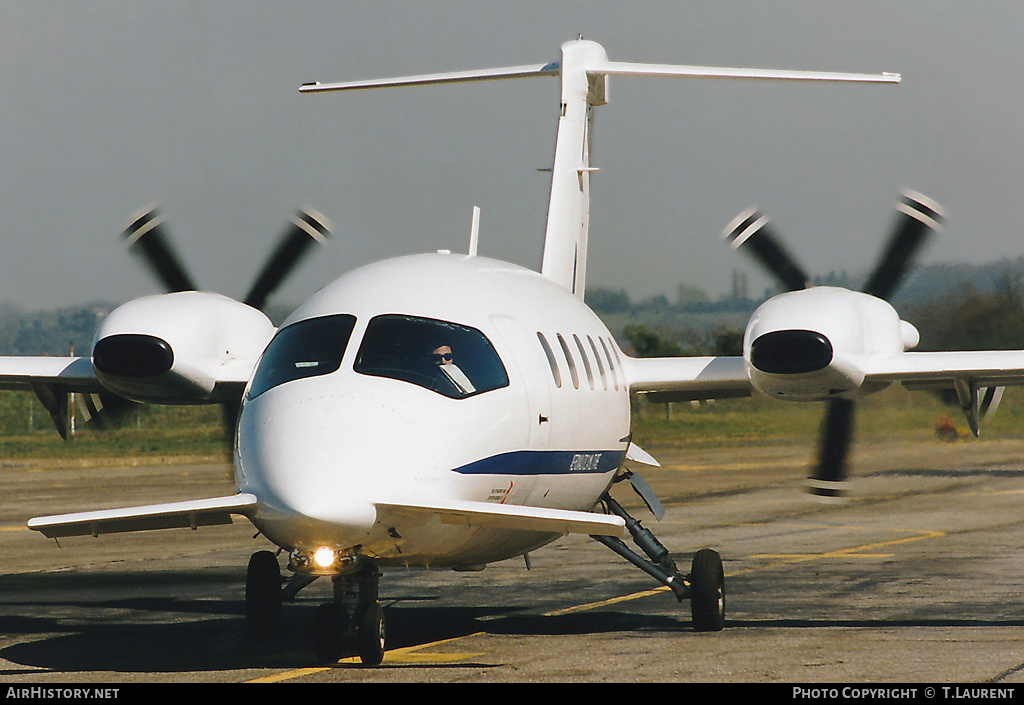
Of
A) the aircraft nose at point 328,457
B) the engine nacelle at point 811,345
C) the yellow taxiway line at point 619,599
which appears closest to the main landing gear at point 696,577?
the yellow taxiway line at point 619,599

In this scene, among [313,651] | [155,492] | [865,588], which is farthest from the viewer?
[155,492]

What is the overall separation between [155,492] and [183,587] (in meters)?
13.7

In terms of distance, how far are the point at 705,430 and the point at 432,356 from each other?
4471 cm

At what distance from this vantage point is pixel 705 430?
53031 mm

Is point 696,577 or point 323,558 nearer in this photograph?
point 323,558

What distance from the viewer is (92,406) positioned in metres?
15.3

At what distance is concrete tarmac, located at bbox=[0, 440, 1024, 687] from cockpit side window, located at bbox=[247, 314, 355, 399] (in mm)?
2170

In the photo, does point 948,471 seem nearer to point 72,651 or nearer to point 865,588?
point 865,588

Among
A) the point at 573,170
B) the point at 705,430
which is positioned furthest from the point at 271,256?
the point at 705,430

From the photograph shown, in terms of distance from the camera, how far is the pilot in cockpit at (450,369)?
9148 millimetres

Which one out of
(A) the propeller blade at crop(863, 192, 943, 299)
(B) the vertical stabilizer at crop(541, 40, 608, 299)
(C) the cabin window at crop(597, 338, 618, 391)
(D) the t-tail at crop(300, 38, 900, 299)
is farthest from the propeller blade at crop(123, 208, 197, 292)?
(A) the propeller blade at crop(863, 192, 943, 299)

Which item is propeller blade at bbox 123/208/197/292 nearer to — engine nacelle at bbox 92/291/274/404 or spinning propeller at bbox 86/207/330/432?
spinning propeller at bbox 86/207/330/432

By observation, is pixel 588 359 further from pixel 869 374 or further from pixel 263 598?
pixel 263 598
